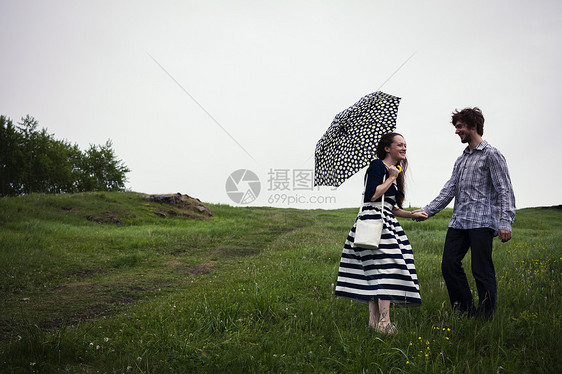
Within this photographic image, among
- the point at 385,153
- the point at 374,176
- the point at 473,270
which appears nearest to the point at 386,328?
the point at 473,270

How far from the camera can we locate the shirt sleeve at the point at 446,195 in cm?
516

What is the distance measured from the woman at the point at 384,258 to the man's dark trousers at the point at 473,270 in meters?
0.69

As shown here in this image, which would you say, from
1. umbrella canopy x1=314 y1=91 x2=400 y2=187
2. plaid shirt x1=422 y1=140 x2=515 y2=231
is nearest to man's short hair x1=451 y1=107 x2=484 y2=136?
plaid shirt x1=422 y1=140 x2=515 y2=231

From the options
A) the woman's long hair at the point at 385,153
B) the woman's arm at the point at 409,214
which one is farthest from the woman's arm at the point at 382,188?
the woman's arm at the point at 409,214

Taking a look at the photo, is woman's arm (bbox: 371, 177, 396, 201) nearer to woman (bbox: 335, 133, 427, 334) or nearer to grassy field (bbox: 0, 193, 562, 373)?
woman (bbox: 335, 133, 427, 334)

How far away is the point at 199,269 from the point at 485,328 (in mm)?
8313

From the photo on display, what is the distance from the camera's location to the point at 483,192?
4.74m

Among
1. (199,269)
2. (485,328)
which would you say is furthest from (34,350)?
(199,269)

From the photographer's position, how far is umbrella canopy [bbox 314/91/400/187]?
4945 millimetres

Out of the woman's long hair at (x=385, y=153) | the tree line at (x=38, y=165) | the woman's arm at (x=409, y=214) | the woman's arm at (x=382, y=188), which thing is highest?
the tree line at (x=38, y=165)

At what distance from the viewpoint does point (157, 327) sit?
4.70m

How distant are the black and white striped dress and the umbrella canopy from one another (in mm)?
685

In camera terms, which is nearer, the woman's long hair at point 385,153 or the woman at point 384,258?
the woman at point 384,258

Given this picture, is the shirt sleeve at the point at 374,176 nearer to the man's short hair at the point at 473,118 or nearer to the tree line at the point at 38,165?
the man's short hair at the point at 473,118
